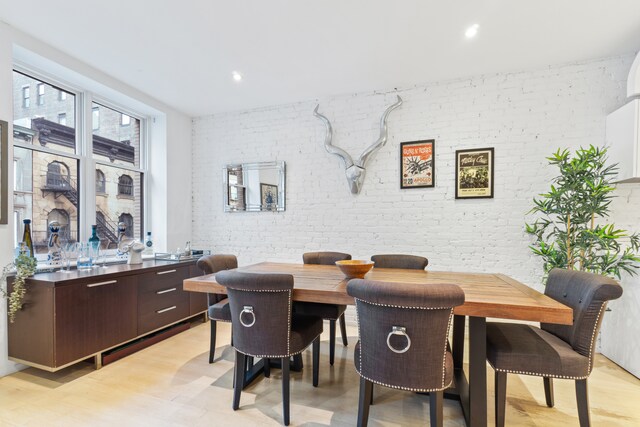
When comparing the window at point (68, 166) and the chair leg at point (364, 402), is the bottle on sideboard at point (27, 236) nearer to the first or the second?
→ the window at point (68, 166)

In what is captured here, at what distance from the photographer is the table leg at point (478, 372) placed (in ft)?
5.34

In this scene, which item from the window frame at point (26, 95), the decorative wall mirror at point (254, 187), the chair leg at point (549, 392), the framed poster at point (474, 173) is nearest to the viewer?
the chair leg at point (549, 392)

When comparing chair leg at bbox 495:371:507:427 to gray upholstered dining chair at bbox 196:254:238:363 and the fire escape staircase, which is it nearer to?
gray upholstered dining chair at bbox 196:254:238:363

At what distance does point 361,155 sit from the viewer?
366cm

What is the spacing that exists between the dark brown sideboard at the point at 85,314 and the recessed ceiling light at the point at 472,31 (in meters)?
3.60

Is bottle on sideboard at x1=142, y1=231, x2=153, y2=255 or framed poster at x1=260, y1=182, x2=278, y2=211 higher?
framed poster at x1=260, y1=182, x2=278, y2=211

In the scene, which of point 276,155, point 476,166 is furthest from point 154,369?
point 476,166

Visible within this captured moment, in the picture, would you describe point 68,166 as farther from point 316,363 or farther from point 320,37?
point 316,363

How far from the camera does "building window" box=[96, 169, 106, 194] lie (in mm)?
3479

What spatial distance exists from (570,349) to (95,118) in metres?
4.73

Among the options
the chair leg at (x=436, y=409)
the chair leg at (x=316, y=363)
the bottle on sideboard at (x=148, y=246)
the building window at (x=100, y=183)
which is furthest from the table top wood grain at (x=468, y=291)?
the building window at (x=100, y=183)

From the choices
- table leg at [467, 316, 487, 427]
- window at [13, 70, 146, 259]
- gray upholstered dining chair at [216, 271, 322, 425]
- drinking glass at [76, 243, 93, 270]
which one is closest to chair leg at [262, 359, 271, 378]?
gray upholstered dining chair at [216, 271, 322, 425]

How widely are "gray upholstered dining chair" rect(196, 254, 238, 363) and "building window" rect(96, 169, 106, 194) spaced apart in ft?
6.09

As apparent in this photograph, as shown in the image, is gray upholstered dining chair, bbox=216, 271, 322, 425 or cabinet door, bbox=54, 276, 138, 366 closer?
gray upholstered dining chair, bbox=216, 271, 322, 425
